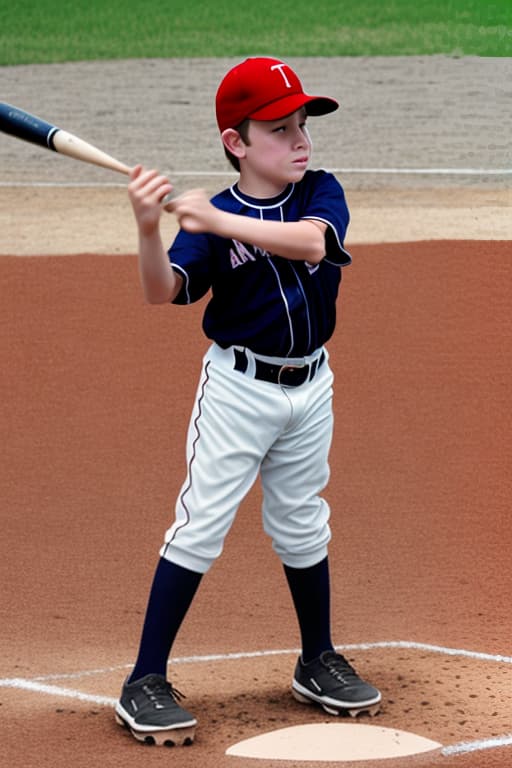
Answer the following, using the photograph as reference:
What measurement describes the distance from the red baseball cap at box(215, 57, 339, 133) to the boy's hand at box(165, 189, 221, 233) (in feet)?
1.29

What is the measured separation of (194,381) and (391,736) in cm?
384

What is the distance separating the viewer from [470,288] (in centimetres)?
878

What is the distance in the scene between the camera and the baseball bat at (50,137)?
3660mm

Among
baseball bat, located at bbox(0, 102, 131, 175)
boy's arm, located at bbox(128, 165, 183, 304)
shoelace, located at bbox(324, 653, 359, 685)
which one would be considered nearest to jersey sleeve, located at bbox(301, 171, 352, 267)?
boy's arm, located at bbox(128, 165, 183, 304)

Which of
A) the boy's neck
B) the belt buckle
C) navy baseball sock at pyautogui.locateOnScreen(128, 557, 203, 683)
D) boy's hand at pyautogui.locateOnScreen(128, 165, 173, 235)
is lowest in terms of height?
navy baseball sock at pyautogui.locateOnScreen(128, 557, 203, 683)

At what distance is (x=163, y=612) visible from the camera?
13.1 ft

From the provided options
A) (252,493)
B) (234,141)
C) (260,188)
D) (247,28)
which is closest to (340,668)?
(260,188)

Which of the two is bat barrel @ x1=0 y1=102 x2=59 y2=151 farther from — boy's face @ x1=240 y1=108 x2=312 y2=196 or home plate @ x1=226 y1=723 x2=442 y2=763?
home plate @ x1=226 y1=723 x2=442 y2=763

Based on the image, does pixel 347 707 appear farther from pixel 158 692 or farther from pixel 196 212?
pixel 196 212

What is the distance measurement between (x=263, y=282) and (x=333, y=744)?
4.15ft

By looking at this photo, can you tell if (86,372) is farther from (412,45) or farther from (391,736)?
(412,45)

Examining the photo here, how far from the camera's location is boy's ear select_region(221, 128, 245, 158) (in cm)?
396

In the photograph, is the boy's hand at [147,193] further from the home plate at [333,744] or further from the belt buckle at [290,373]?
the home plate at [333,744]

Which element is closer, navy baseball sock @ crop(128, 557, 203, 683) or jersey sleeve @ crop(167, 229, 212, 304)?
jersey sleeve @ crop(167, 229, 212, 304)
